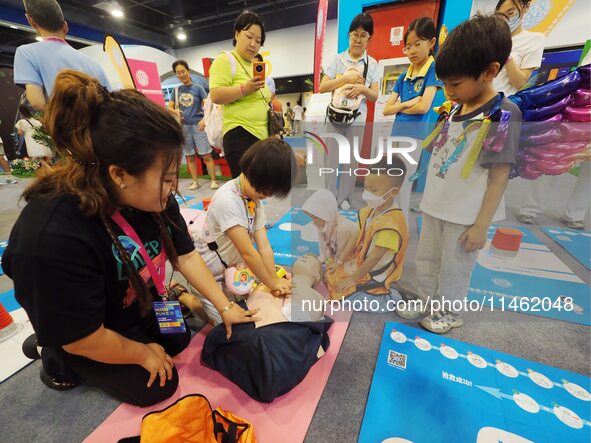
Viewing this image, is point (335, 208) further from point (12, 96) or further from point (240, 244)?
point (12, 96)

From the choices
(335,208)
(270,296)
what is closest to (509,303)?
(335,208)

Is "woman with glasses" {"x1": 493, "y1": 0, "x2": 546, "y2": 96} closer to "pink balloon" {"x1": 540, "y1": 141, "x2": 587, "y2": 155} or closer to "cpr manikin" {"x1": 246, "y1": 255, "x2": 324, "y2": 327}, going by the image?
"pink balloon" {"x1": 540, "y1": 141, "x2": 587, "y2": 155}

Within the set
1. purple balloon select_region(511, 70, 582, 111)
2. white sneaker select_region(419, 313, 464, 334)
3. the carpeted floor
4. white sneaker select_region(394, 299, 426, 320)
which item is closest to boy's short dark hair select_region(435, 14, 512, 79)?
purple balloon select_region(511, 70, 582, 111)

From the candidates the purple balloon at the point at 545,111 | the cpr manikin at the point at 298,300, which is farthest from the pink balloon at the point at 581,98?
the cpr manikin at the point at 298,300

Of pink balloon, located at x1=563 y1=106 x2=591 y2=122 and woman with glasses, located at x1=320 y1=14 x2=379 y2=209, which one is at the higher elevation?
woman with glasses, located at x1=320 y1=14 x2=379 y2=209

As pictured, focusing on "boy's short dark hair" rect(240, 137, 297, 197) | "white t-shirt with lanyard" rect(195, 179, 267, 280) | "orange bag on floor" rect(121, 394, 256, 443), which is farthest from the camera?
"white t-shirt with lanyard" rect(195, 179, 267, 280)

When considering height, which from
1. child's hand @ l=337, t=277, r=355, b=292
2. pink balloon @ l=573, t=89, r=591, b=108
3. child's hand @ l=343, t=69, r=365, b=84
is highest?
child's hand @ l=343, t=69, r=365, b=84

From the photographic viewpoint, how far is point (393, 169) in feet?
2.26

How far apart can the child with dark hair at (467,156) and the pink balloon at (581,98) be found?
0.37 feet

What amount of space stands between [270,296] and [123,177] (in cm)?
70

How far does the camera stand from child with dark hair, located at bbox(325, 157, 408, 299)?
2.32 feet

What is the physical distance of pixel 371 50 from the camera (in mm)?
2482

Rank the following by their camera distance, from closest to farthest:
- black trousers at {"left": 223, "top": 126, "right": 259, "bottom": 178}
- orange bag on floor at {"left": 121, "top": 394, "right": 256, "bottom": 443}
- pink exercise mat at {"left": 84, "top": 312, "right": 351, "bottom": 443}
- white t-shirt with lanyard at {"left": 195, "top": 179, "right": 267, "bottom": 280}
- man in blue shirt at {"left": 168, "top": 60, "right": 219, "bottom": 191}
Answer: orange bag on floor at {"left": 121, "top": 394, "right": 256, "bottom": 443}, pink exercise mat at {"left": 84, "top": 312, "right": 351, "bottom": 443}, white t-shirt with lanyard at {"left": 195, "top": 179, "right": 267, "bottom": 280}, black trousers at {"left": 223, "top": 126, "right": 259, "bottom": 178}, man in blue shirt at {"left": 168, "top": 60, "right": 219, "bottom": 191}

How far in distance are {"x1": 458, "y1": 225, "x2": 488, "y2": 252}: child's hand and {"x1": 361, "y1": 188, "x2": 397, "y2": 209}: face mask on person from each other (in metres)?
0.30
